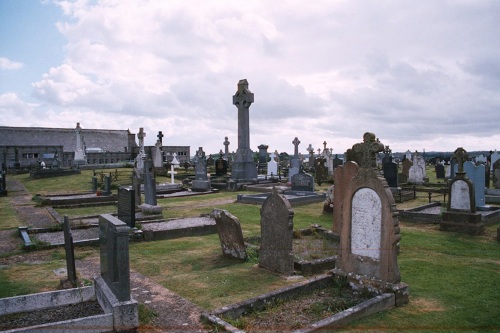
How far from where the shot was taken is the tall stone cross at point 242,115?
26.1 metres

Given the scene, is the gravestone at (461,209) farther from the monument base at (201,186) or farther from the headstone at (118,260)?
the monument base at (201,186)

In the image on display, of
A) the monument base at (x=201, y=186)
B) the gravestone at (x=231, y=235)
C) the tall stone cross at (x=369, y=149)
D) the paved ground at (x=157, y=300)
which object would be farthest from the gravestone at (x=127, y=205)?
the monument base at (x=201, y=186)

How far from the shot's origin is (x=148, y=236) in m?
11.0

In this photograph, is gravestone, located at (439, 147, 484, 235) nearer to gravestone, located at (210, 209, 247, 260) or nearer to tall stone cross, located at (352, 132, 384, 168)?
tall stone cross, located at (352, 132, 384, 168)

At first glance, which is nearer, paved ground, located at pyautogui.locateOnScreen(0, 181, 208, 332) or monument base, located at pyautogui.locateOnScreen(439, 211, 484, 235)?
paved ground, located at pyautogui.locateOnScreen(0, 181, 208, 332)

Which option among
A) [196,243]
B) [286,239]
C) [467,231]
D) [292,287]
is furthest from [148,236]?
[467,231]

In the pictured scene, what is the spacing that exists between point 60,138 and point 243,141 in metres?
47.0

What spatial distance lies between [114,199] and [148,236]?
920 centimetres

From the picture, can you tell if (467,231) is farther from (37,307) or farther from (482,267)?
(37,307)

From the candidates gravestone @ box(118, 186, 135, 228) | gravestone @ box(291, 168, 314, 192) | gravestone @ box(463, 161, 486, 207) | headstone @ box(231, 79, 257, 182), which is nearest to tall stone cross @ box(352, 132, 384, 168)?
gravestone @ box(118, 186, 135, 228)

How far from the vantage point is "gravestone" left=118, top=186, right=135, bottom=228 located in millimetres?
11320

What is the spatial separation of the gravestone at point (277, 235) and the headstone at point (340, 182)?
10.5 feet

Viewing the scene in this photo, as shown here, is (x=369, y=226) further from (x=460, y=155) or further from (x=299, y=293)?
(x=460, y=155)

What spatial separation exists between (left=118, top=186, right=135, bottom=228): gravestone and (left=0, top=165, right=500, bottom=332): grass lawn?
1.20m
